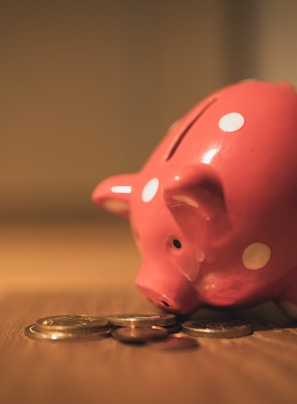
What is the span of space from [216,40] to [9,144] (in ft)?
1.88

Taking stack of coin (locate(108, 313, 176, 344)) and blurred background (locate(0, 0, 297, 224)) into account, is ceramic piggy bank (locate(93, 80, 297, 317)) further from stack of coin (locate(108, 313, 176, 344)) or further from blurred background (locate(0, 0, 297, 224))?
blurred background (locate(0, 0, 297, 224))

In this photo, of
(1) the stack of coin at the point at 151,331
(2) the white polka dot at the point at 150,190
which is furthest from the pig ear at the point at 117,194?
(1) the stack of coin at the point at 151,331

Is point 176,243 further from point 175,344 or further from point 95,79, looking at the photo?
point 95,79

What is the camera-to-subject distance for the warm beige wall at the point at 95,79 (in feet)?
4.47

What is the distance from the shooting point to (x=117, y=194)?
2.53 ft

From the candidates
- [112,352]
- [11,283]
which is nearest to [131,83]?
[11,283]

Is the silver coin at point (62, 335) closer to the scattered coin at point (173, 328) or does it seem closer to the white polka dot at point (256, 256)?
the scattered coin at point (173, 328)

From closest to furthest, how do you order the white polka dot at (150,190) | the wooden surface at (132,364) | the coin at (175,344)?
1. the wooden surface at (132,364)
2. the coin at (175,344)
3. the white polka dot at (150,190)

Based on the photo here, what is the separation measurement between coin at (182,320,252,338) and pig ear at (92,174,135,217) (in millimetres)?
209

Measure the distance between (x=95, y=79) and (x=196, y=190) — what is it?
2.86ft

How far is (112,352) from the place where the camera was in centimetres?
54

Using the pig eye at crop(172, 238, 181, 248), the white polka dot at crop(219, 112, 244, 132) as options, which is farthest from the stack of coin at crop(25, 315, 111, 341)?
the white polka dot at crop(219, 112, 244, 132)

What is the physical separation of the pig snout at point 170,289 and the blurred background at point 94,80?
2.38 feet

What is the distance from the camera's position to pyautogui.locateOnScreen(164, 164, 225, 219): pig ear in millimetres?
569
